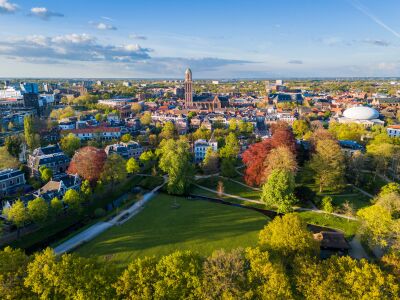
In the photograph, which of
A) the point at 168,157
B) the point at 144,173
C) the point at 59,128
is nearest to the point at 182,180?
the point at 168,157

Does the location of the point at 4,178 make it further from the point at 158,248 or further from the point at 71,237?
the point at 158,248

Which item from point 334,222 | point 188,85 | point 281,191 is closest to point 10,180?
point 281,191

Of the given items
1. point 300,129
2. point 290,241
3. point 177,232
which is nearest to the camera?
point 290,241

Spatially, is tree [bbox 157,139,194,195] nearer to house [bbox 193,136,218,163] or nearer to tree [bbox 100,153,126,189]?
tree [bbox 100,153,126,189]

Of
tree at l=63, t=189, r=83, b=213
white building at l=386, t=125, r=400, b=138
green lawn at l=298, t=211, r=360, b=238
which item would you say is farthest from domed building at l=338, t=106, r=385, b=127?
tree at l=63, t=189, r=83, b=213

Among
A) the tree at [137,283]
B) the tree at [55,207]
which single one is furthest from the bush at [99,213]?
the tree at [137,283]

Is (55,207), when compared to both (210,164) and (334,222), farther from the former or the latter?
(334,222)
